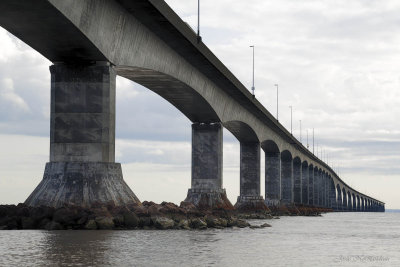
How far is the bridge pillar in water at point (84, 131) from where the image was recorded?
2686cm

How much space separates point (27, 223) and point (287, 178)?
246ft

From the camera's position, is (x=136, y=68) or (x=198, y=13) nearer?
(x=136, y=68)

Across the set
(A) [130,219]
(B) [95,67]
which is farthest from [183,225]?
(B) [95,67]

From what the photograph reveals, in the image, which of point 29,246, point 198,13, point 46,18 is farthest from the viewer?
point 198,13

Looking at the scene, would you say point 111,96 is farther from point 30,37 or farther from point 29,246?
point 29,246

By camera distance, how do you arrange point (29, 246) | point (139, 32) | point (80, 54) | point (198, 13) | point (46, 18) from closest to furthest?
point (29, 246), point (46, 18), point (80, 54), point (139, 32), point (198, 13)

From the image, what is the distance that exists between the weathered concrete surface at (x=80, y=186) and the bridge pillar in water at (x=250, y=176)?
42643mm

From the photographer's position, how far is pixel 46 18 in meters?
23.4

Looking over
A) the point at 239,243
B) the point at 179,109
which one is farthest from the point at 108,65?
the point at 179,109

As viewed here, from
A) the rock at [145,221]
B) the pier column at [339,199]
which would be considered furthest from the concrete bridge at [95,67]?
the pier column at [339,199]

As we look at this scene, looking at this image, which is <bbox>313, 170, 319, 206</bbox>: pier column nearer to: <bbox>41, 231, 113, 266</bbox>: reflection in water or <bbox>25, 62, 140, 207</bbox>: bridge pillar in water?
<bbox>25, 62, 140, 207</bbox>: bridge pillar in water

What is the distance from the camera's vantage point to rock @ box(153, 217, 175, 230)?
28.4 m

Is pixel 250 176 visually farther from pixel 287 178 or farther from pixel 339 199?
pixel 339 199

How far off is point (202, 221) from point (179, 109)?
61.6 feet
